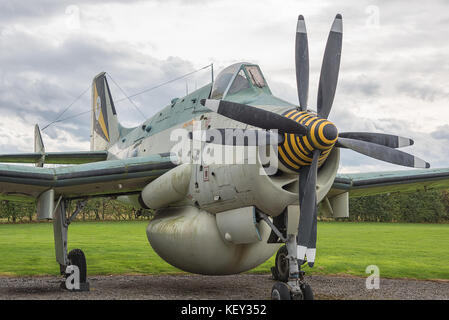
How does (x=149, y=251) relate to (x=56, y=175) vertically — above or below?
below

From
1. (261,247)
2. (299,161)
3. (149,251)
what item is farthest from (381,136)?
(149,251)

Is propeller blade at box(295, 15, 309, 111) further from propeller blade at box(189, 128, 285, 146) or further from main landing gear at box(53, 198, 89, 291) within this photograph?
main landing gear at box(53, 198, 89, 291)

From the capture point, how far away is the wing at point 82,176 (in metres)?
11.4

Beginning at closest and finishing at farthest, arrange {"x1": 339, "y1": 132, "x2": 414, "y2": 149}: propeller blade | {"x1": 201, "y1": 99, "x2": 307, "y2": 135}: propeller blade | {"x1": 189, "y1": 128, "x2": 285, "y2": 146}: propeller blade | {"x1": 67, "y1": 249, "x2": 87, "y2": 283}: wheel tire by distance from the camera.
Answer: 1. {"x1": 201, "y1": 99, "x2": 307, "y2": 135}: propeller blade
2. {"x1": 189, "y1": 128, "x2": 285, "y2": 146}: propeller blade
3. {"x1": 339, "y1": 132, "x2": 414, "y2": 149}: propeller blade
4. {"x1": 67, "y1": 249, "x2": 87, "y2": 283}: wheel tire

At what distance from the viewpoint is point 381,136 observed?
10312 millimetres

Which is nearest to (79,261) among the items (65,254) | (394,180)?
(65,254)

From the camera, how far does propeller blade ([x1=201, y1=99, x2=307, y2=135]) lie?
8891 mm

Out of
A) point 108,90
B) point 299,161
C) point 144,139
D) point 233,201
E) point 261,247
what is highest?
point 108,90

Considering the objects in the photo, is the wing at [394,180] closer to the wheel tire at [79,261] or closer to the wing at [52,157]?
the wheel tire at [79,261]

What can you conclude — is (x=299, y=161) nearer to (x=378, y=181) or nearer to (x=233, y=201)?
(x=233, y=201)

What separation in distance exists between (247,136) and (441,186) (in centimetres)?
983

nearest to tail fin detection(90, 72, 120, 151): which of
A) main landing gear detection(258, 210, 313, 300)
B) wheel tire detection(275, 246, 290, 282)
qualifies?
wheel tire detection(275, 246, 290, 282)

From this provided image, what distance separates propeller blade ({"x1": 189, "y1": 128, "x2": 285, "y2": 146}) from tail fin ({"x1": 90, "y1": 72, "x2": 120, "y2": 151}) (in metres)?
10.9

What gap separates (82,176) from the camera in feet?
39.2
